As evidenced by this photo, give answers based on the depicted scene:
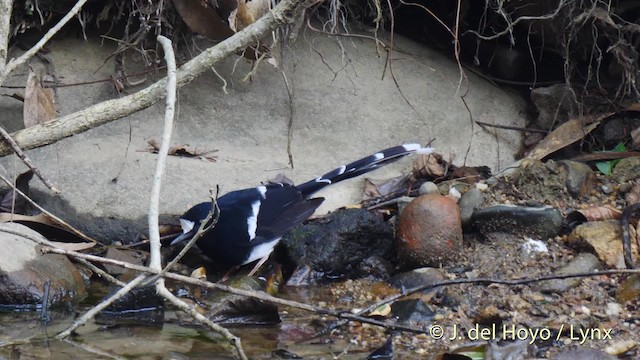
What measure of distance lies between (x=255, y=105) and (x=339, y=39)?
69 centimetres

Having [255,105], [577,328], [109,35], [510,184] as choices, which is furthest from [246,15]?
[577,328]

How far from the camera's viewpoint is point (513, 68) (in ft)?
19.4

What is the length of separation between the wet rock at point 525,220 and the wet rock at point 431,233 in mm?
219

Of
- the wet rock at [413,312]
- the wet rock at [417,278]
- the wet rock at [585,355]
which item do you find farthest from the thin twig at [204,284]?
the wet rock at [417,278]

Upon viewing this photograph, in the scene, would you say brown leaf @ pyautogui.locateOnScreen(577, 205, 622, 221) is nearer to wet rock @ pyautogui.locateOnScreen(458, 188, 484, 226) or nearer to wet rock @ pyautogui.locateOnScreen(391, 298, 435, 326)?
wet rock @ pyautogui.locateOnScreen(458, 188, 484, 226)

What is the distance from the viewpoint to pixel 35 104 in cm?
502

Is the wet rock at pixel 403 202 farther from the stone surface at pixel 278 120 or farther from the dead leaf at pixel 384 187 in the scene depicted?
the stone surface at pixel 278 120

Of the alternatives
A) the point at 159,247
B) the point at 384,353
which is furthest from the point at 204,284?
the point at 384,353

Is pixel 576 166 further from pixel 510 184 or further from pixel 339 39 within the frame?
pixel 339 39

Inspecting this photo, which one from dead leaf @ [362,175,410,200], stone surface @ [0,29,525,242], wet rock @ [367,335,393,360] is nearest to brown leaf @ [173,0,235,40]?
stone surface @ [0,29,525,242]

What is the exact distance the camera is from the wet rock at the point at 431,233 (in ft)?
14.5

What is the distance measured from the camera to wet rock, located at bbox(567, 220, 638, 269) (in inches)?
167

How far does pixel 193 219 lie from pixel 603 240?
202 centimetres

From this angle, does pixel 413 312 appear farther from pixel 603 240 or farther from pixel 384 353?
pixel 603 240
